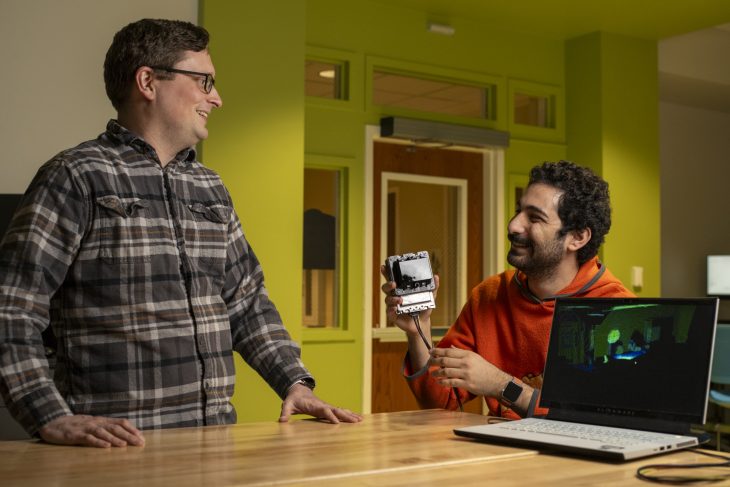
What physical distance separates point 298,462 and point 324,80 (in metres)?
3.93

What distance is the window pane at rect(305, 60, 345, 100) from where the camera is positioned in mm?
5027

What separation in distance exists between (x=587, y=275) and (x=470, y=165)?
3381mm

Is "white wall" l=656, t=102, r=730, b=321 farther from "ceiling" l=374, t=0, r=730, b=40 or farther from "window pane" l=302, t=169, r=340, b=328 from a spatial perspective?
A: "window pane" l=302, t=169, r=340, b=328

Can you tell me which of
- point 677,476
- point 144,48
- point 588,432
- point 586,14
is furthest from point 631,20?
point 677,476

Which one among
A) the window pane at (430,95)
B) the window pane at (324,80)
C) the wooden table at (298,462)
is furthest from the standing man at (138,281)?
the window pane at (430,95)

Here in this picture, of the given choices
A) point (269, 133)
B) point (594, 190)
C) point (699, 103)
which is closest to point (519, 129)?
point (269, 133)

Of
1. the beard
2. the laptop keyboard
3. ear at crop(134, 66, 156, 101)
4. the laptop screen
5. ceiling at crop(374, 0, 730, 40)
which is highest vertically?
ceiling at crop(374, 0, 730, 40)

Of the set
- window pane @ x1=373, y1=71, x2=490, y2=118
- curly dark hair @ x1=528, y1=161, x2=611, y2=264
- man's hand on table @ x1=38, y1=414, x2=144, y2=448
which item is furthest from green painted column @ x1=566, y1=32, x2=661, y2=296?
man's hand on table @ x1=38, y1=414, x2=144, y2=448

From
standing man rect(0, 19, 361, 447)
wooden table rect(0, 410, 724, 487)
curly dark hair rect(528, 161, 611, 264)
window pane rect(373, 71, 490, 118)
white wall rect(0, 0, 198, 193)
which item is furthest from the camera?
window pane rect(373, 71, 490, 118)

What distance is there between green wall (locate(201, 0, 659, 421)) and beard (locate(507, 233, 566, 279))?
2.12 metres

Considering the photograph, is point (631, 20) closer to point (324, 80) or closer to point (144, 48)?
point (324, 80)

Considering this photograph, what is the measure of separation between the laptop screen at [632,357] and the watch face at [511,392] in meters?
0.23

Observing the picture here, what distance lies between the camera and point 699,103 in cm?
768

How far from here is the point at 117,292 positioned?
1749mm
